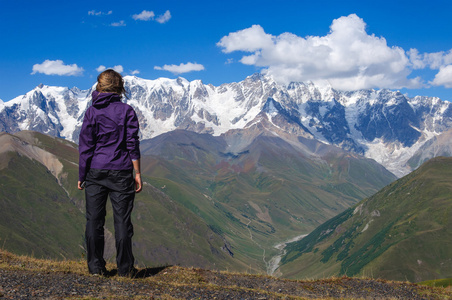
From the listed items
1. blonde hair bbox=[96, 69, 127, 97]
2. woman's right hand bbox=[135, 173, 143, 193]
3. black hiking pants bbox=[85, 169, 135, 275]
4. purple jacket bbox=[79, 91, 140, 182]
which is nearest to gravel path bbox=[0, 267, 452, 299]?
black hiking pants bbox=[85, 169, 135, 275]

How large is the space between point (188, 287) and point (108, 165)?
6.23m

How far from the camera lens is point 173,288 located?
55.5ft

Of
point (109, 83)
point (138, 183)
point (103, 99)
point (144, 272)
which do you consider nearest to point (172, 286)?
point (144, 272)

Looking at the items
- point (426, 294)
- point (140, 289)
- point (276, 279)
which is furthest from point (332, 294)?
point (140, 289)

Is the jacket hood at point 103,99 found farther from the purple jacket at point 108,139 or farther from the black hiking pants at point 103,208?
the black hiking pants at point 103,208

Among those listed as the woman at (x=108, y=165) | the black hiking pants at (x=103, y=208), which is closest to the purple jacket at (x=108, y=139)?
the woman at (x=108, y=165)

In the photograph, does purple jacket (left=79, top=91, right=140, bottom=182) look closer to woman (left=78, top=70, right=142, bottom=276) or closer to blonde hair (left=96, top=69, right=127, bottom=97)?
woman (left=78, top=70, right=142, bottom=276)

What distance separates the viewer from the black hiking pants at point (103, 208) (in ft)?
54.5

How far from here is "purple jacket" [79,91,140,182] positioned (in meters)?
16.7

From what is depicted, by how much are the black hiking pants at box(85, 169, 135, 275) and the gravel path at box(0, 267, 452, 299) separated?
1051 millimetres

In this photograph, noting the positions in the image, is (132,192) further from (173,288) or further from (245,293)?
(245,293)

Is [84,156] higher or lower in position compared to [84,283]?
higher

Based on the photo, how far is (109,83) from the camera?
17641 millimetres

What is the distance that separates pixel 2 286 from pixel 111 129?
705 cm
